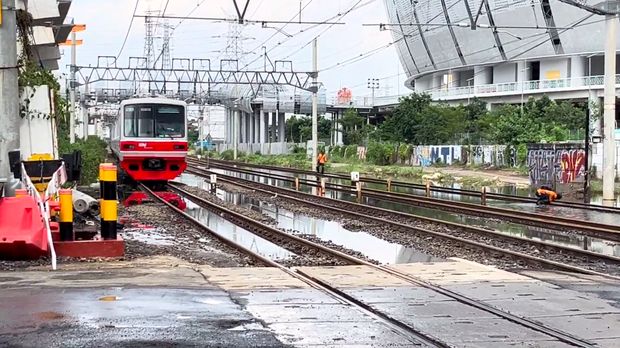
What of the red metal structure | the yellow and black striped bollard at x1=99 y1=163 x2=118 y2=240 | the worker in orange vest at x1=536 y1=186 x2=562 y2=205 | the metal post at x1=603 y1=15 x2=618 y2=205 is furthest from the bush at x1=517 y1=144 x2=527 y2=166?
the red metal structure

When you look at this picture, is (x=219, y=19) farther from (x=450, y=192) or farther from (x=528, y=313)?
(x=528, y=313)

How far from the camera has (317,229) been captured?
62.1 feet

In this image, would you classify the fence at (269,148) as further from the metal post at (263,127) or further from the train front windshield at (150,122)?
the train front windshield at (150,122)

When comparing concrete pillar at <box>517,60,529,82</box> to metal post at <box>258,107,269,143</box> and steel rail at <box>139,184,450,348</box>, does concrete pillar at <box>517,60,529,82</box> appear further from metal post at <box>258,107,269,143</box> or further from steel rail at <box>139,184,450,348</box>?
steel rail at <box>139,184,450,348</box>

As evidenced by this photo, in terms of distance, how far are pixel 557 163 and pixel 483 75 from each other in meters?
64.5

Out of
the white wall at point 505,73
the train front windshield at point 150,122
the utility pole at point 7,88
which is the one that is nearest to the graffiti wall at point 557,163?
the train front windshield at point 150,122

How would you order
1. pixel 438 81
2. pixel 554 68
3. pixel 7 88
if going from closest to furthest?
1. pixel 7 88
2. pixel 554 68
3. pixel 438 81

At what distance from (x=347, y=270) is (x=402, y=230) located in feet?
24.4

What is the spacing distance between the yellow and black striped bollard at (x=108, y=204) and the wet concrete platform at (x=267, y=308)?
3.47 feet

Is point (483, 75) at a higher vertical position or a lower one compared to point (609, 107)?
higher

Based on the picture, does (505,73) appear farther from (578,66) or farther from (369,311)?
(369,311)

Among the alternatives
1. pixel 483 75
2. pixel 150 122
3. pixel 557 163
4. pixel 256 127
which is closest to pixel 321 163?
pixel 557 163

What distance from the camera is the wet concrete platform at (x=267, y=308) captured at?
615 cm

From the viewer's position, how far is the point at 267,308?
7.44 metres
